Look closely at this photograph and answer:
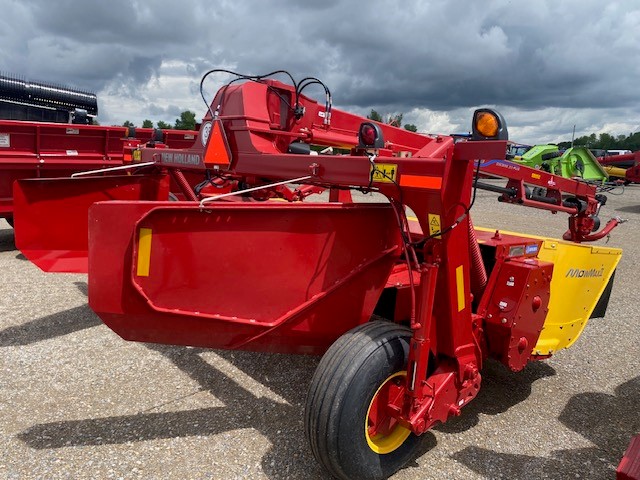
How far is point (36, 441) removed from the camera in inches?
104

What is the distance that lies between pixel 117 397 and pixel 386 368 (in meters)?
1.81

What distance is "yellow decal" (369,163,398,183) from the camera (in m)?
2.33

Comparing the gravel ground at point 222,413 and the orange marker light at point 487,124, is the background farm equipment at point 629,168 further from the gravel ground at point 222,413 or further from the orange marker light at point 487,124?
the orange marker light at point 487,124

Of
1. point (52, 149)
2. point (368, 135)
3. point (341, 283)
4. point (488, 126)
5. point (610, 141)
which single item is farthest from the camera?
point (610, 141)

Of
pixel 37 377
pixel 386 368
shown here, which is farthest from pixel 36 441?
pixel 386 368

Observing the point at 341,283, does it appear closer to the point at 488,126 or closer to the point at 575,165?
the point at 488,126

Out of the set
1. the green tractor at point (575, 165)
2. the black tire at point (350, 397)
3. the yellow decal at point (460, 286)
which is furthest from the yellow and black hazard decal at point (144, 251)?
the green tractor at point (575, 165)

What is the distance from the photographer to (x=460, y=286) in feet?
8.34

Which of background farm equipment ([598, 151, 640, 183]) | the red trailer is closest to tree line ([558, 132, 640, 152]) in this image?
background farm equipment ([598, 151, 640, 183])

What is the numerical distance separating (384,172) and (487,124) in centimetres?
50

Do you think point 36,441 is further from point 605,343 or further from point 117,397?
point 605,343

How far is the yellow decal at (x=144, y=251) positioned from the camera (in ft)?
7.47

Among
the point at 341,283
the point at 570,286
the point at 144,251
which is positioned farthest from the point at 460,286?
the point at 144,251

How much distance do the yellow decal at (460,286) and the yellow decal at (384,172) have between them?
58 cm
